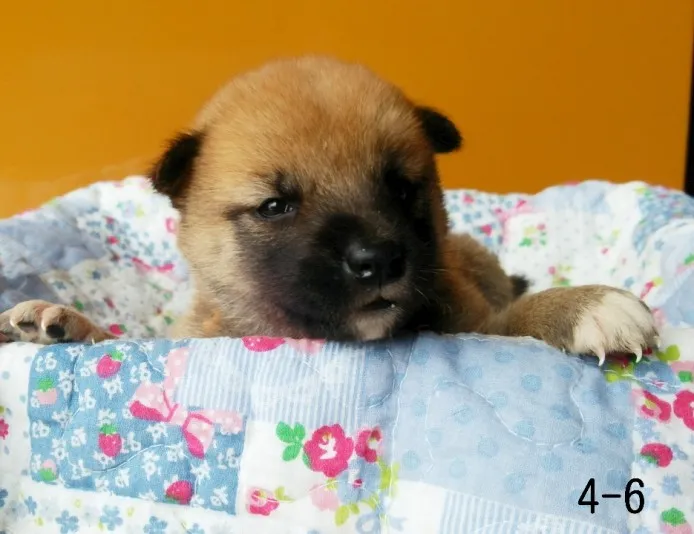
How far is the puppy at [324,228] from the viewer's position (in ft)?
4.30

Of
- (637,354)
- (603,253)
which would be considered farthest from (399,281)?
(603,253)

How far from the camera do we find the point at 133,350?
1385 millimetres

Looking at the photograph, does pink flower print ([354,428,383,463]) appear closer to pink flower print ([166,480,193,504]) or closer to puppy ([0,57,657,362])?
puppy ([0,57,657,362])

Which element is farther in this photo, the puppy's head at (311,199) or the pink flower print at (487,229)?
the pink flower print at (487,229)

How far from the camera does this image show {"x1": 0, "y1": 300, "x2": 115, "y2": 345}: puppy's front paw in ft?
5.36

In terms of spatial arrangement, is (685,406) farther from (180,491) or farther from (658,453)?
(180,491)

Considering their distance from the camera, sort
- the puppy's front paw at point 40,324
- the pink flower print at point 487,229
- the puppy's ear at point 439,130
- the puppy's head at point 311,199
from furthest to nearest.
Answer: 1. the pink flower print at point 487,229
2. the puppy's ear at point 439,130
3. the puppy's front paw at point 40,324
4. the puppy's head at point 311,199

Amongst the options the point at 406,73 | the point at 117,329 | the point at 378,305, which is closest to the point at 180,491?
the point at 378,305

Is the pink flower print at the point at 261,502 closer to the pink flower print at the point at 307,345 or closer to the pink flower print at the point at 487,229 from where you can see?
the pink flower print at the point at 307,345

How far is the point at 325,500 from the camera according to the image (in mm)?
1206

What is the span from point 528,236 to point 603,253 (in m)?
0.36

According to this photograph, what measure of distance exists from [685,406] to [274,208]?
2.87 feet

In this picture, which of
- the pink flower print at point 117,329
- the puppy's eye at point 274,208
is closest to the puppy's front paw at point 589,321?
the puppy's eye at point 274,208

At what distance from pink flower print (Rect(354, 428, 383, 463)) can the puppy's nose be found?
0.27m
